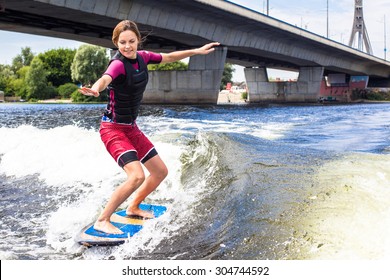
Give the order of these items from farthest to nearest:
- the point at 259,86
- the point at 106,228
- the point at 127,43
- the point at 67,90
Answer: the point at 67,90, the point at 259,86, the point at 106,228, the point at 127,43

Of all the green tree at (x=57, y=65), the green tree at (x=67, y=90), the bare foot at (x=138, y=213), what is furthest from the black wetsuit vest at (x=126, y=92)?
the green tree at (x=57, y=65)

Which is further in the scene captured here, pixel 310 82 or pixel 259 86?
pixel 259 86

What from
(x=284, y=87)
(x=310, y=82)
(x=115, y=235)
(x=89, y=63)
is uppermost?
(x=310, y=82)

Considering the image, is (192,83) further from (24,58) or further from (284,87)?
(24,58)

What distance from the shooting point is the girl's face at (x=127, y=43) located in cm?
561

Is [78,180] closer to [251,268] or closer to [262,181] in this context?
[262,181]

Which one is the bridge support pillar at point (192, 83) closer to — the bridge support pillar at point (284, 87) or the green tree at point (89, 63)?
the bridge support pillar at point (284, 87)

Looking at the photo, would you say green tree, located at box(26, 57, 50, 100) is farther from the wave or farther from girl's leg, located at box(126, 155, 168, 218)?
girl's leg, located at box(126, 155, 168, 218)

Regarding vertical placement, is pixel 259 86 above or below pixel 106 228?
above

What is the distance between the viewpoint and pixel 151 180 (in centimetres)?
630

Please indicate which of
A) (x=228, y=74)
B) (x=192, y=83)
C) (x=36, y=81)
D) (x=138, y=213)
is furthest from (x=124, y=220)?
(x=228, y=74)

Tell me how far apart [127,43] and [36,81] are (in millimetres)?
95444

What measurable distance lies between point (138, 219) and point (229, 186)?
181 cm

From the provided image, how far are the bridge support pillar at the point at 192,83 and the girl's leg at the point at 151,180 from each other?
45044mm
